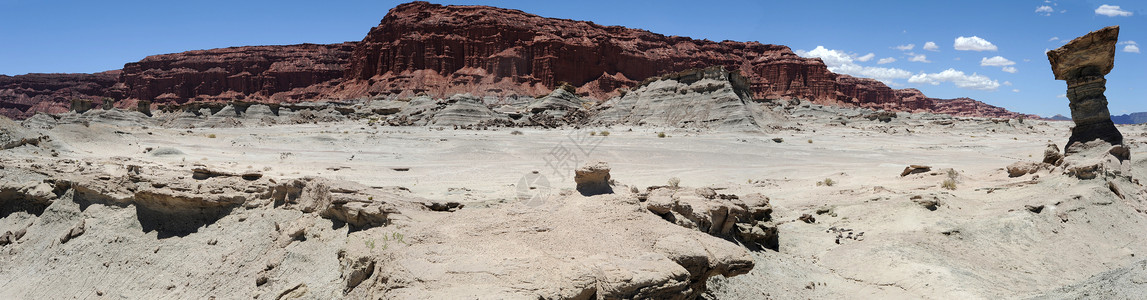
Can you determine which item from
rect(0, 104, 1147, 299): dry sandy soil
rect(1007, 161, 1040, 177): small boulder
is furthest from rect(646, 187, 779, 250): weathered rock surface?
rect(1007, 161, 1040, 177): small boulder

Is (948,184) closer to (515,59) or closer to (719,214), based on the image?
(719,214)

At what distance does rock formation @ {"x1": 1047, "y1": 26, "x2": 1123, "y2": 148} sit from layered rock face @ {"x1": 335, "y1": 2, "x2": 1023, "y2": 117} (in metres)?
70.7

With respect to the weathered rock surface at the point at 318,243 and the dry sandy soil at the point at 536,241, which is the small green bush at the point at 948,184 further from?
the weathered rock surface at the point at 318,243

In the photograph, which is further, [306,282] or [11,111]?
[11,111]

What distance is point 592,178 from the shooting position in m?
8.08

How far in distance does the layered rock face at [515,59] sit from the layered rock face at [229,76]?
31.0 feet

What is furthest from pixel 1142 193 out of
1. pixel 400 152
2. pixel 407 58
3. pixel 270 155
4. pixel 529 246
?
pixel 407 58

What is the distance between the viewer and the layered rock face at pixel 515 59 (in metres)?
85.6

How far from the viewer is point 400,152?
845 inches

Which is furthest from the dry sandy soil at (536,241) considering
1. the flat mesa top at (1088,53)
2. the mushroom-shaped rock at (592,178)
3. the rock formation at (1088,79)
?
the flat mesa top at (1088,53)

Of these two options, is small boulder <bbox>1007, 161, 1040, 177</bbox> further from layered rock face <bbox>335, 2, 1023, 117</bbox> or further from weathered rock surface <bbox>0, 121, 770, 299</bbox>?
layered rock face <bbox>335, 2, 1023, 117</bbox>

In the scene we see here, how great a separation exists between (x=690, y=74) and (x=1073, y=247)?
3156 centimetres

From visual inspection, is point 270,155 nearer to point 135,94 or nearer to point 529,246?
point 529,246

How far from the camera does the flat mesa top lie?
12305mm
